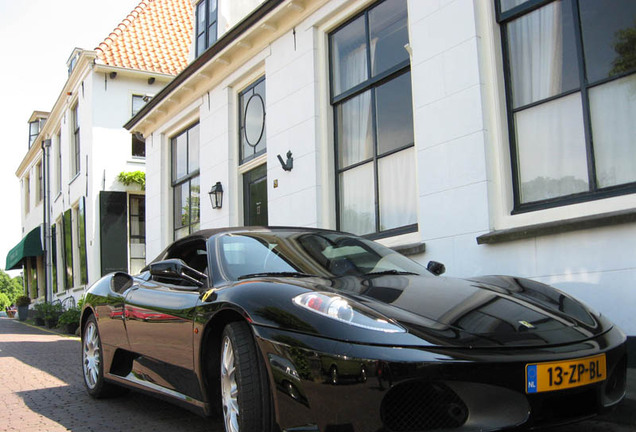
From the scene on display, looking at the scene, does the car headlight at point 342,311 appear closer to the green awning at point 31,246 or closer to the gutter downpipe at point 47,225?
the gutter downpipe at point 47,225

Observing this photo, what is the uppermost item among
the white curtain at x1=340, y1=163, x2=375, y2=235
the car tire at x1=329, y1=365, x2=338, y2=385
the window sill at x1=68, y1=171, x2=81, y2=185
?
the window sill at x1=68, y1=171, x2=81, y2=185

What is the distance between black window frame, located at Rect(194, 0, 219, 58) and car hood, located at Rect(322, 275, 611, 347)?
34.7ft

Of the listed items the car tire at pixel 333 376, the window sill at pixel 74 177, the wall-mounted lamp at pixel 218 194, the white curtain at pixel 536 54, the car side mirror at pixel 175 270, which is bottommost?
the car tire at pixel 333 376

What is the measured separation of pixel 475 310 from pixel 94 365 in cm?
352

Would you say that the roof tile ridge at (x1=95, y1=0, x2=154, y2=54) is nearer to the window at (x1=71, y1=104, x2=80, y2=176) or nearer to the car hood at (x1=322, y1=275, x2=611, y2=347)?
the window at (x1=71, y1=104, x2=80, y2=176)

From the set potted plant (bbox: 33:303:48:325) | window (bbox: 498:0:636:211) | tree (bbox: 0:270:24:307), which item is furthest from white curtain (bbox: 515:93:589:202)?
tree (bbox: 0:270:24:307)

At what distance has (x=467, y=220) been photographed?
20.7 feet

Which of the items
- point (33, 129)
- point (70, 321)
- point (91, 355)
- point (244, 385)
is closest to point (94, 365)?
point (91, 355)

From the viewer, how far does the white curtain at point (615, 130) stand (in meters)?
5.18

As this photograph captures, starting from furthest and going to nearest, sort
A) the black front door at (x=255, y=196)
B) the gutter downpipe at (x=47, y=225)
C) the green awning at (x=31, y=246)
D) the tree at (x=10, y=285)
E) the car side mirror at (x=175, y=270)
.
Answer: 1. the tree at (x=10, y=285)
2. the green awning at (x=31, y=246)
3. the gutter downpipe at (x=47, y=225)
4. the black front door at (x=255, y=196)
5. the car side mirror at (x=175, y=270)

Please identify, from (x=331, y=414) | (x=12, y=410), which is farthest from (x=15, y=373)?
(x=331, y=414)

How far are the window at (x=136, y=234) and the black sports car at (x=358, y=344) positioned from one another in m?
15.5

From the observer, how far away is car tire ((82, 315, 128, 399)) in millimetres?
5023

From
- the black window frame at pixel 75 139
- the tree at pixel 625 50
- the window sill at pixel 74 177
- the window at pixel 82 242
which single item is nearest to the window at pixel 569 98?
the tree at pixel 625 50
